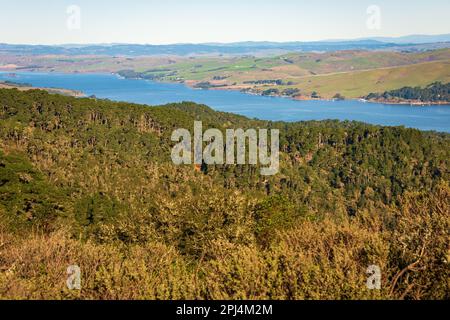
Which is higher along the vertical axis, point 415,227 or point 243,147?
point 415,227

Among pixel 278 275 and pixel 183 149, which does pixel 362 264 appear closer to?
pixel 278 275

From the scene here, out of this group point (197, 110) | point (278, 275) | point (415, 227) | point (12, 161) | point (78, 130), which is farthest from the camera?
point (197, 110)

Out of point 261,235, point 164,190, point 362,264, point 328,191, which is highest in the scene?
point 362,264

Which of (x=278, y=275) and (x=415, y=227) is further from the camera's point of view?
(x=415, y=227)

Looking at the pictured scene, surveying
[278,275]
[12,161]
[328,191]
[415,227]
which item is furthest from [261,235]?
[328,191]

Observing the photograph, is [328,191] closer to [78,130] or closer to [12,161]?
[78,130]
